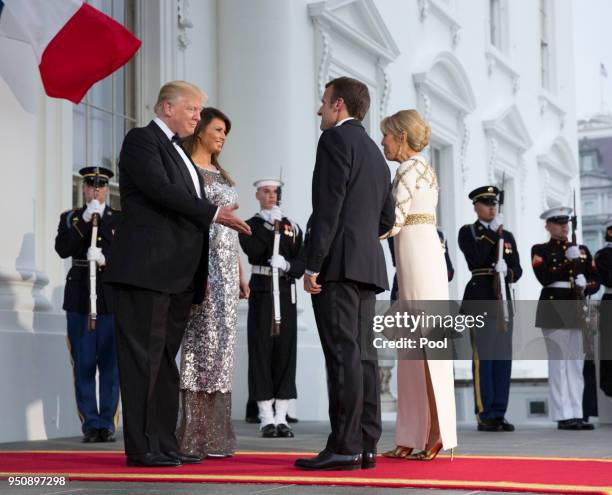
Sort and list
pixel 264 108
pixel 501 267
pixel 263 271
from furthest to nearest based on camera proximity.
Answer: pixel 264 108, pixel 501 267, pixel 263 271

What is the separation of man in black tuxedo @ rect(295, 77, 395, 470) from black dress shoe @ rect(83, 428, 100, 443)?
2.57 m

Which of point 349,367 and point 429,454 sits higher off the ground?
point 349,367

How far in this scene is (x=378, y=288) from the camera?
528 cm

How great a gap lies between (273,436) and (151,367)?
2.91 m

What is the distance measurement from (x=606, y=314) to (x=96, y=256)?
4215 mm

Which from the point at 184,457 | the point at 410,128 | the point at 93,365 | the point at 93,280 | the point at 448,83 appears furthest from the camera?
the point at 448,83

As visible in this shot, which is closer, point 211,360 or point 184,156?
point 184,156

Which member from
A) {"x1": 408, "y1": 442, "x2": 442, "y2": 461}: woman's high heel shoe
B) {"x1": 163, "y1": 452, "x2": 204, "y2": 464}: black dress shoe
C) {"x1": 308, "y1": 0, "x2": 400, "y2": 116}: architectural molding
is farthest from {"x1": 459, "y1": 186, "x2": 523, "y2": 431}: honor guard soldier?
{"x1": 163, "y1": 452, "x2": 204, "y2": 464}: black dress shoe

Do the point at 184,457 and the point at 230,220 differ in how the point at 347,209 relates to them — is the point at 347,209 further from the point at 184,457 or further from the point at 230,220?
the point at 184,457

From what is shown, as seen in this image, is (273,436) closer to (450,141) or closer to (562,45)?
(450,141)

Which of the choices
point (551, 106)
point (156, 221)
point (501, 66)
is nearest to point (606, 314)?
point (156, 221)

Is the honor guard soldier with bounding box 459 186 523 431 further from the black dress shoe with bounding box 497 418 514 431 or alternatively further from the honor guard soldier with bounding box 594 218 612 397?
the honor guard soldier with bounding box 594 218 612 397

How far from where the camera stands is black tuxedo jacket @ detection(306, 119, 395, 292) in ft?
16.8

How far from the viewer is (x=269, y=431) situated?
8047mm
